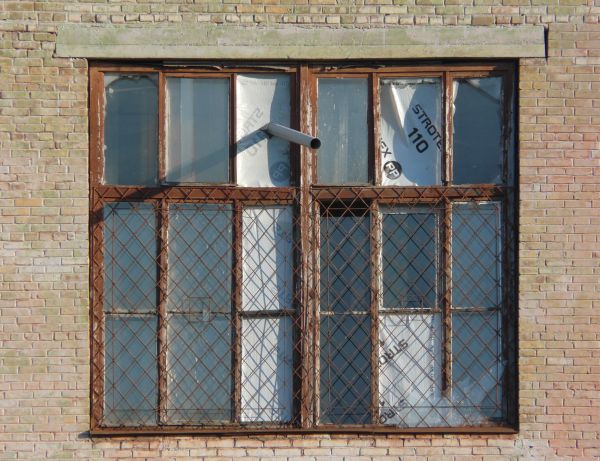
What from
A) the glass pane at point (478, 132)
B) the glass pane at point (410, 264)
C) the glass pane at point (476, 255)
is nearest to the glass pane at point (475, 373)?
the glass pane at point (476, 255)

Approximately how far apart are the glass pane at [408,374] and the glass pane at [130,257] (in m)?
1.97

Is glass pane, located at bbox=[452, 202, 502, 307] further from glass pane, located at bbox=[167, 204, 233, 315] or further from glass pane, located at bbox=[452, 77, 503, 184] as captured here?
glass pane, located at bbox=[167, 204, 233, 315]

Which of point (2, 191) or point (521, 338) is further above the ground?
point (2, 191)

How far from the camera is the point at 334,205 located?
23.8 ft

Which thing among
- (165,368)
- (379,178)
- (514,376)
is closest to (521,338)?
(514,376)

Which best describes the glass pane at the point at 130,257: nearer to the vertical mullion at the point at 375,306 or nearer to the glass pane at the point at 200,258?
the glass pane at the point at 200,258

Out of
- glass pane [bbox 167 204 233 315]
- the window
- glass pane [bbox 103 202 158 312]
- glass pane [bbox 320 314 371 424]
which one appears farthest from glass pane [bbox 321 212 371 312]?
glass pane [bbox 103 202 158 312]

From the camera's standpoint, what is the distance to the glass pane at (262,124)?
7.26 meters

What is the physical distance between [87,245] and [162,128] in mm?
1149

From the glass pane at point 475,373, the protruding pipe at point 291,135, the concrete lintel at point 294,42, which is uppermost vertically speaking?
the concrete lintel at point 294,42

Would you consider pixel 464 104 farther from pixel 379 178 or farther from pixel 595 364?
pixel 595 364

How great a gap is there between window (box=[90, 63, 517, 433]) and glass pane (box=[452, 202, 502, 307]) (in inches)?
0.5

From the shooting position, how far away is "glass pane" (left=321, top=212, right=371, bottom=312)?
7199 millimetres

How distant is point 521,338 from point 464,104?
2008 millimetres
